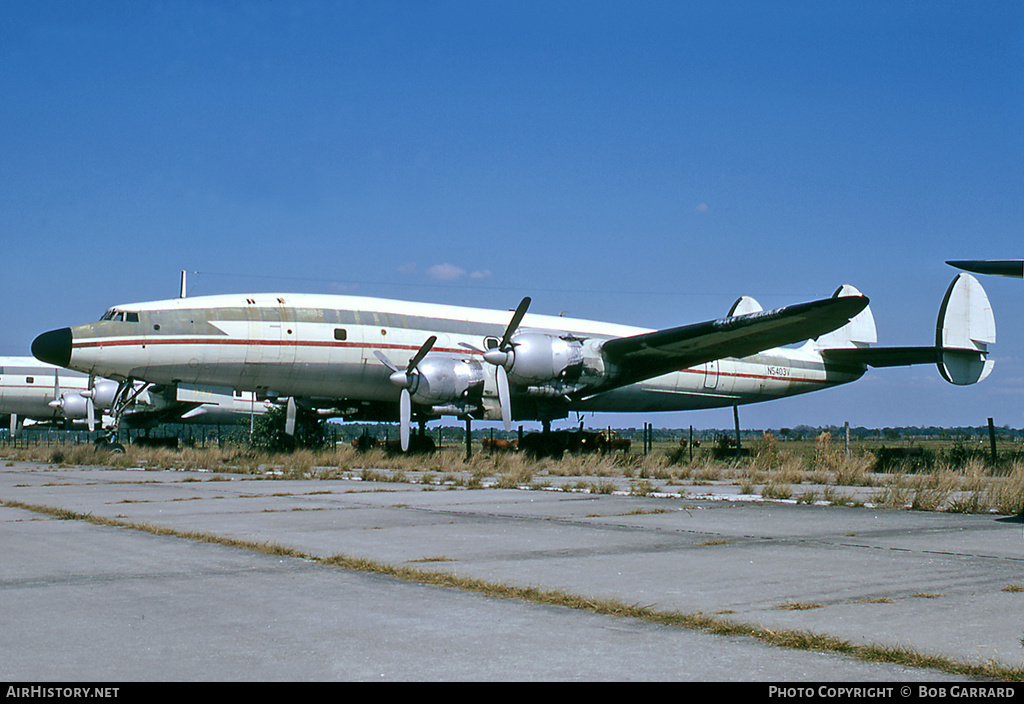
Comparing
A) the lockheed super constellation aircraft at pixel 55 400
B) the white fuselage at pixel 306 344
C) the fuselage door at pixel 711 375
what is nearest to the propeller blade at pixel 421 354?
the white fuselage at pixel 306 344

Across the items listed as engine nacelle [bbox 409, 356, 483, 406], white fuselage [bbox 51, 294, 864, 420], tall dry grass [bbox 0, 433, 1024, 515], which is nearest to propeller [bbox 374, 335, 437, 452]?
engine nacelle [bbox 409, 356, 483, 406]

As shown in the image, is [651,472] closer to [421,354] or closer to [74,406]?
[421,354]

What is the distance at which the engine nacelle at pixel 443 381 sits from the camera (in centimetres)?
2411

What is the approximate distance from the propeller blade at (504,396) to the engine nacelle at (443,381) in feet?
4.20

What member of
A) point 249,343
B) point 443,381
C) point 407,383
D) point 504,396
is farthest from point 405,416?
point 249,343

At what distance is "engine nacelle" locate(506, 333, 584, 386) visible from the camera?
77.8 feet

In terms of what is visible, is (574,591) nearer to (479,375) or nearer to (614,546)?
(614,546)

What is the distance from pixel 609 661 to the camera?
421 cm

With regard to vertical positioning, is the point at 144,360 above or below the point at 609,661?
above

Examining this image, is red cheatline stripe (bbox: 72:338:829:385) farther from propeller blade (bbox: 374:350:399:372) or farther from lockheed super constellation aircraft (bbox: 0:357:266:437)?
lockheed super constellation aircraft (bbox: 0:357:266:437)

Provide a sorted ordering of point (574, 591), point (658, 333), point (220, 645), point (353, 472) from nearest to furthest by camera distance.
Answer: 1. point (220, 645)
2. point (574, 591)
3. point (353, 472)
4. point (658, 333)

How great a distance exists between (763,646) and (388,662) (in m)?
1.93

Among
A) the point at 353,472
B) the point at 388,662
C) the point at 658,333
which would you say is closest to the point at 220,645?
the point at 388,662

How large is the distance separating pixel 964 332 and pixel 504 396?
1649 centimetres
